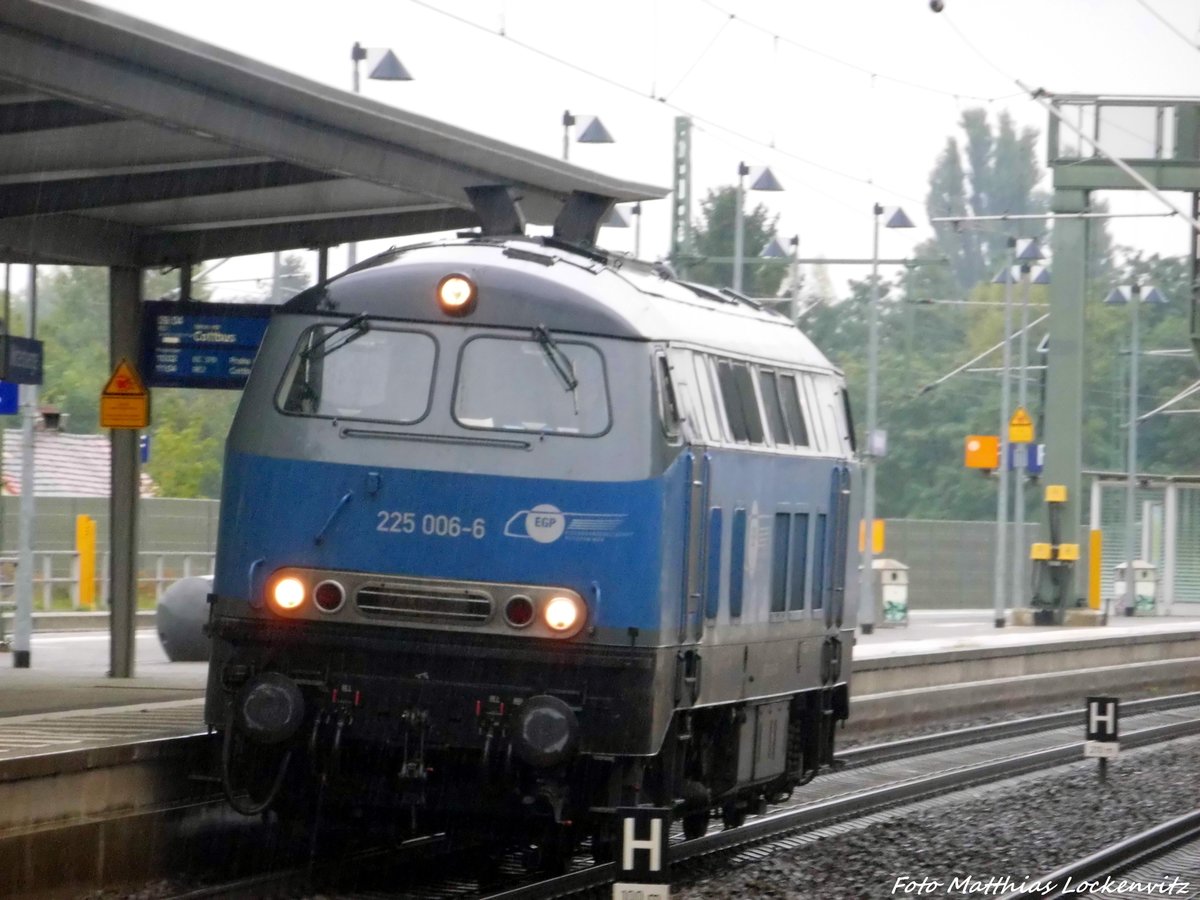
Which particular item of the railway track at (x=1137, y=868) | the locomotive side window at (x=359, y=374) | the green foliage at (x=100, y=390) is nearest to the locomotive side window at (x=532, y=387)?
the locomotive side window at (x=359, y=374)

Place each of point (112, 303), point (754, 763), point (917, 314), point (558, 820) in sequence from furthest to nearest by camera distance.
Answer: point (917, 314) → point (112, 303) → point (754, 763) → point (558, 820)

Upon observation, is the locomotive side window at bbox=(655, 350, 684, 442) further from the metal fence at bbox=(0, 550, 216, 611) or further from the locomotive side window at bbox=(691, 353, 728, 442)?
the metal fence at bbox=(0, 550, 216, 611)

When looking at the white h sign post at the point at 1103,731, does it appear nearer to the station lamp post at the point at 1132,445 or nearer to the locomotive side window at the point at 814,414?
the locomotive side window at the point at 814,414

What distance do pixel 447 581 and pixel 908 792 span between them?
7.56 metres

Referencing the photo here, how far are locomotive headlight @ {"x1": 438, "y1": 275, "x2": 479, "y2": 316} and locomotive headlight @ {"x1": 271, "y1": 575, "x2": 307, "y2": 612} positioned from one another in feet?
5.07

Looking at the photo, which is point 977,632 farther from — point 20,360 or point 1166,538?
point 20,360

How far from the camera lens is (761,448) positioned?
38.4 feet

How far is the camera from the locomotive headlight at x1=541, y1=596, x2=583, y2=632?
9.80 metres

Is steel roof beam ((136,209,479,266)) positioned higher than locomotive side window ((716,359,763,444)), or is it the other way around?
steel roof beam ((136,209,479,266))

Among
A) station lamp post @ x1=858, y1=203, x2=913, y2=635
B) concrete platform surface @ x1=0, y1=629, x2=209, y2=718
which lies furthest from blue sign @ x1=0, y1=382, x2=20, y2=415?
Answer: station lamp post @ x1=858, y1=203, x2=913, y2=635

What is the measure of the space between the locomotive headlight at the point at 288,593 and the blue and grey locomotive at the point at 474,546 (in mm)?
13

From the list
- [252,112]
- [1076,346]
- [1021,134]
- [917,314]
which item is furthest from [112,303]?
[1021,134]

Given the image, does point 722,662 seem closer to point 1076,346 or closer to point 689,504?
point 689,504

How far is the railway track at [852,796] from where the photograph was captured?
1088 cm
